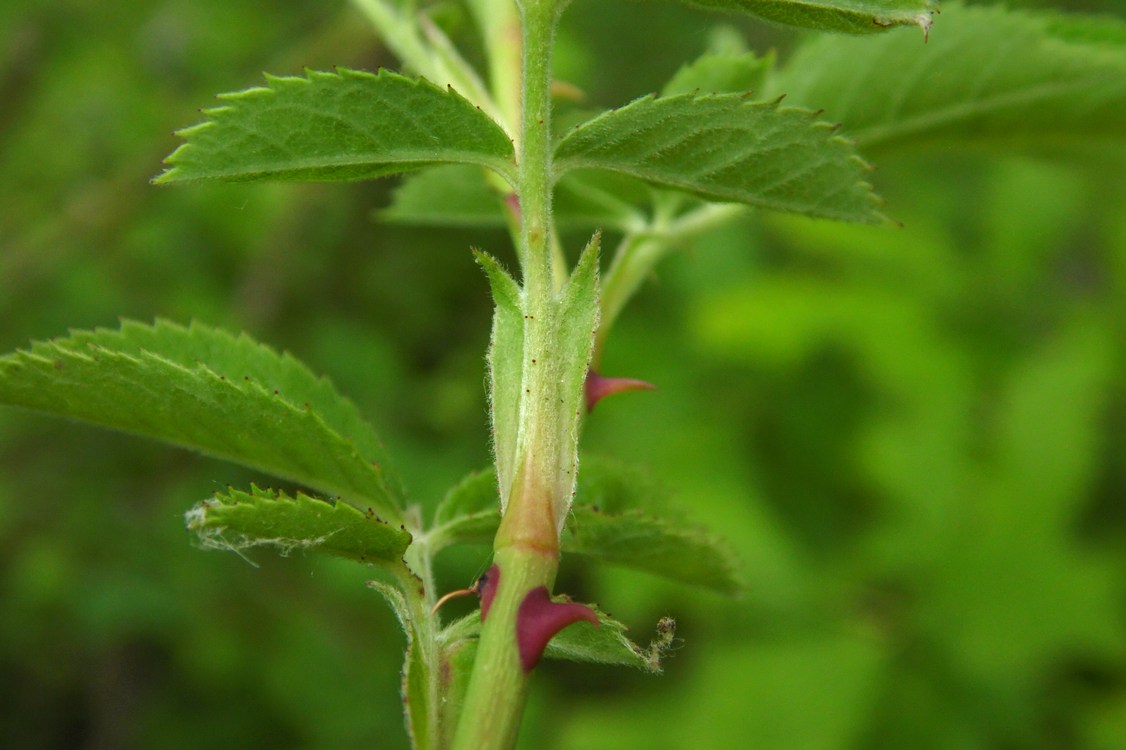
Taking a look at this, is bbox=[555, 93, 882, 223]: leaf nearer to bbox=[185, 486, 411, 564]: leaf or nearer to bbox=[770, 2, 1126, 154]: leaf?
bbox=[185, 486, 411, 564]: leaf

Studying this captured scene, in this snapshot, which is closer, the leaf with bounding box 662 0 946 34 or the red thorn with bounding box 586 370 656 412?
the leaf with bounding box 662 0 946 34

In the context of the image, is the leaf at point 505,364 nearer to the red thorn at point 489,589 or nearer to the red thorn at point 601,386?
the red thorn at point 489,589

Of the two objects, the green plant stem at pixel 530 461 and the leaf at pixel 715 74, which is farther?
the leaf at pixel 715 74

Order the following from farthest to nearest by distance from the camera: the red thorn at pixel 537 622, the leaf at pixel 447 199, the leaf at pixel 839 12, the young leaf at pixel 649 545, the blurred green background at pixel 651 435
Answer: the blurred green background at pixel 651 435
the leaf at pixel 447 199
the young leaf at pixel 649 545
the leaf at pixel 839 12
the red thorn at pixel 537 622

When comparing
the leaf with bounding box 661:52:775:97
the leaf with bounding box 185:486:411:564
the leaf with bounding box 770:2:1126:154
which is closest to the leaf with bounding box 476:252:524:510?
the leaf with bounding box 185:486:411:564

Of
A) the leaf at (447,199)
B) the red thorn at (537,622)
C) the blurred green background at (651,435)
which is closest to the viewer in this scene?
the red thorn at (537,622)

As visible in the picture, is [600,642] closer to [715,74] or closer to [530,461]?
[530,461]

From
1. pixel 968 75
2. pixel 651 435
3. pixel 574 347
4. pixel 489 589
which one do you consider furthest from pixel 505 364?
pixel 651 435

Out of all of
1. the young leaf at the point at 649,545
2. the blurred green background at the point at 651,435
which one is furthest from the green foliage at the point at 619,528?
the blurred green background at the point at 651,435
